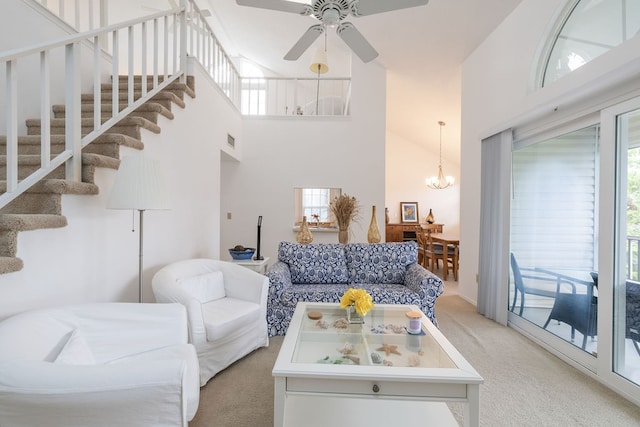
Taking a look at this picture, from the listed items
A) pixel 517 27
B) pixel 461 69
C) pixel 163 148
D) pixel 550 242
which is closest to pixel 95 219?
pixel 163 148

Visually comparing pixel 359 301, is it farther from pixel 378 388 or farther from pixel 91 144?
pixel 91 144

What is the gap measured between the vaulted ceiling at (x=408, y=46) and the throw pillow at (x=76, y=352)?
4.45 meters

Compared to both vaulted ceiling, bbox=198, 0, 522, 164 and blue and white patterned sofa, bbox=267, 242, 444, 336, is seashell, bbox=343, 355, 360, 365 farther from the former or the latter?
vaulted ceiling, bbox=198, 0, 522, 164

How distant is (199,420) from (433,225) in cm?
679

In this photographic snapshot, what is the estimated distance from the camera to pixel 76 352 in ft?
4.46

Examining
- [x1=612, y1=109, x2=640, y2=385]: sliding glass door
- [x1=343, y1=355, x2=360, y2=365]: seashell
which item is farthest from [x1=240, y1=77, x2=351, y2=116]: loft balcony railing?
[x1=343, y1=355, x2=360, y2=365]: seashell

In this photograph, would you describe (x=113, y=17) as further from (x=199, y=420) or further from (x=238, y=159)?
(x=199, y=420)

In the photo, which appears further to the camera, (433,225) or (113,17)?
(433,225)

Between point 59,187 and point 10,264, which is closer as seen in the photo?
point 10,264

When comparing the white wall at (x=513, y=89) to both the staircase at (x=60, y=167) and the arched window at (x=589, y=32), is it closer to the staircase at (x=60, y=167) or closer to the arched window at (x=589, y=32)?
the arched window at (x=589, y=32)

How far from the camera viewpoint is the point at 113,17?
18.0ft

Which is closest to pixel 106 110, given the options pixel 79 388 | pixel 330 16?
pixel 330 16

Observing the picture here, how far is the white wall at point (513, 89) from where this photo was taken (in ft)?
7.14

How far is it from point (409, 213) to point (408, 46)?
430cm
